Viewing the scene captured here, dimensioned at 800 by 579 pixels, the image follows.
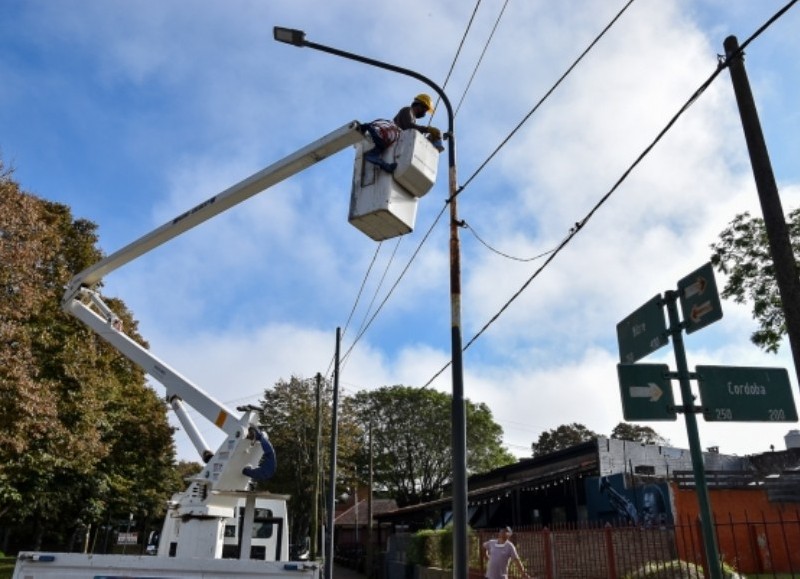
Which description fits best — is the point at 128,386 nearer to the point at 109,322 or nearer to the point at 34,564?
the point at 109,322

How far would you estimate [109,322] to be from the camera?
13.9m

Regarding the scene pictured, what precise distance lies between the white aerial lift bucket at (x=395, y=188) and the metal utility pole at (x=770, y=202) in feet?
10.7

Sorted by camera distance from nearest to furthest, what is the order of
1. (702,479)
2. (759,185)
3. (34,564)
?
1. (702,479)
2. (34,564)
3. (759,185)

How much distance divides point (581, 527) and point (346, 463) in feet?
91.6

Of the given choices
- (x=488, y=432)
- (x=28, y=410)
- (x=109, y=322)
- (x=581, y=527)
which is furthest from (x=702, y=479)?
(x=488, y=432)

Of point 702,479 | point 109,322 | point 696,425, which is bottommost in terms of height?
point 702,479

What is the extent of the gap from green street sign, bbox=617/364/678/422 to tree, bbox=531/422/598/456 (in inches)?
2302

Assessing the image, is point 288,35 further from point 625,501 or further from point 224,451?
point 625,501

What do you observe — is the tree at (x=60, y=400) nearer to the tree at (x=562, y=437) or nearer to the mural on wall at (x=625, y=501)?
the mural on wall at (x=625, y=501)

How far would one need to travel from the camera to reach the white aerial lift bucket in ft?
20.8

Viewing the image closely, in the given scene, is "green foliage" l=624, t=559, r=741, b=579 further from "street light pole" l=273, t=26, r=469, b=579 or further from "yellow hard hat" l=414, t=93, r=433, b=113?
"yellow hard hat" l=414, t=93, r=433, b=113

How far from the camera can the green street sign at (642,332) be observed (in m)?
5.45

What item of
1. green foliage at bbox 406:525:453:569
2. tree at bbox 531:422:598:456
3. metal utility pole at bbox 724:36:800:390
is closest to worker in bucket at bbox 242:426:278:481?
metal utility pole at bbox 724:36:800:390

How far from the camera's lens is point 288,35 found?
7.83 metres
